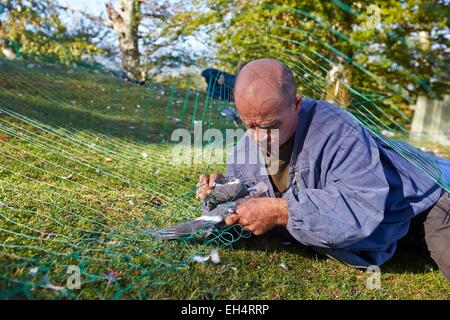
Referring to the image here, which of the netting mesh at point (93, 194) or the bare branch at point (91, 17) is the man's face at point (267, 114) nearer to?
the netting mesh at point (93, 194)

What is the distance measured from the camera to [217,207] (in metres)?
2.46

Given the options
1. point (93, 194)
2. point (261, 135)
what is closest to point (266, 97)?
point (261, 135)

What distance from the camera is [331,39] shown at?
9.62 m

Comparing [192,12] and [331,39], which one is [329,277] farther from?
[331,39]

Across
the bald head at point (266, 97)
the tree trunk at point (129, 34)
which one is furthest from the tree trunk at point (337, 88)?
the tree trunk at point (129, 34)

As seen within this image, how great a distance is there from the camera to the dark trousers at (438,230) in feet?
7.64

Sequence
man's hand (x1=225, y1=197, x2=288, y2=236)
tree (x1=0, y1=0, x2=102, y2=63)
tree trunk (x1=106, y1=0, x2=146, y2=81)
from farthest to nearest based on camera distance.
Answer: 1. tree trunk (x1=106, y1=0, x2=146, y2=81)
2. tree (x1=0, y1=0, x2=102, y2=63)
3. man's hand (x1=225, y1=197, x2=288, y2=236)

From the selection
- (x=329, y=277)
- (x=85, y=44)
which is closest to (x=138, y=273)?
(x=329, y=277)

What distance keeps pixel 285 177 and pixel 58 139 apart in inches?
106

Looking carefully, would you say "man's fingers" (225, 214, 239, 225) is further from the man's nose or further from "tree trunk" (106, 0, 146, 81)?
"tree trunk" (106, 0, 146, 81)

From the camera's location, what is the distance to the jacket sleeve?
2088 mm

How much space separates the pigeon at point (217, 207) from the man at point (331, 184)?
0.10m

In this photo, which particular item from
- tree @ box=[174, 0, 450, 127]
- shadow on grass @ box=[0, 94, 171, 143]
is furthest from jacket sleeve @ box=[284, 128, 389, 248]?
shadow on grass @ box=[0, 94, 171, 143]

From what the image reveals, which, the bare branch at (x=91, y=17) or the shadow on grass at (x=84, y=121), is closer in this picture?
the shadow on grass at (x=84, y=121)
